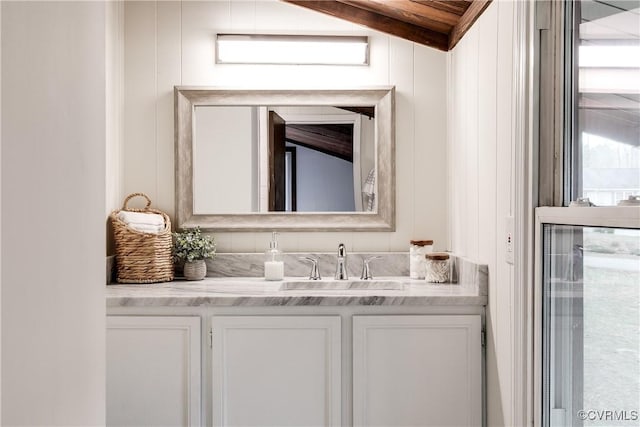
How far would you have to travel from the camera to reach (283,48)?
8.49ft

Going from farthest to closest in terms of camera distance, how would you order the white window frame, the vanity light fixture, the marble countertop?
1. the vanity light fixture
2. the marble countertop
3. the white window frame

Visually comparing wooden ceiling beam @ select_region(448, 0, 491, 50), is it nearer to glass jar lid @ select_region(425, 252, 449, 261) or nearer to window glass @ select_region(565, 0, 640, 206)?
window glass @ select_region(565, 0, 640, 206)

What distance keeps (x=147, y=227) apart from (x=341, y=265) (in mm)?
857

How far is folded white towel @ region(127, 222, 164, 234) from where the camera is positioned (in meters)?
2.41

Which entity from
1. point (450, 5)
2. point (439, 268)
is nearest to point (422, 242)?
point (439, 268)

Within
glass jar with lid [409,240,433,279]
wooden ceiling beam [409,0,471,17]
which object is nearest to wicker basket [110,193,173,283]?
glass jar with lid [409,240,433,279]

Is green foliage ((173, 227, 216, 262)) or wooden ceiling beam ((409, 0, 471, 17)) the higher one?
wooden ceiling beam ((409, 0, 471, 17))

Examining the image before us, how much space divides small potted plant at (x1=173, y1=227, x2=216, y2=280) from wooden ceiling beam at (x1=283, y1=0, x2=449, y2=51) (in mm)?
1164

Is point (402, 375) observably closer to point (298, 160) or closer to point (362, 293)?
point (362, 293)

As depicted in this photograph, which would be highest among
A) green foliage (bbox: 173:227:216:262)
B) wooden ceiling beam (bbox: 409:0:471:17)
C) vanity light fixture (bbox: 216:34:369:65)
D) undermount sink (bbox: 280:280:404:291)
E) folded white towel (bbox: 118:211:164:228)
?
wooden ceiling beam (bbox: 409:0:471:17)

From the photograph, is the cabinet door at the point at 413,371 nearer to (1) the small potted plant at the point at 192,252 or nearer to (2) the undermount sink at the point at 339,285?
(2) the undermount sink at the point at 339,285

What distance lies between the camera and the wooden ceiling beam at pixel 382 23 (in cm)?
256

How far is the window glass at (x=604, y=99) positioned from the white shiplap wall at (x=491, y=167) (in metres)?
0.30

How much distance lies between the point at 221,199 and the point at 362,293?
0.88m
